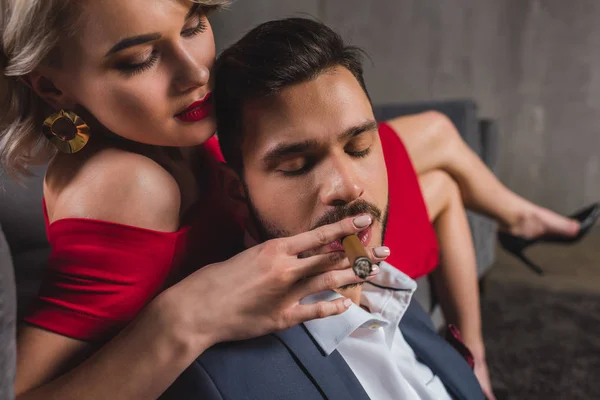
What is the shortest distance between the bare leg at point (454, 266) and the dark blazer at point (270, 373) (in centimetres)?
61

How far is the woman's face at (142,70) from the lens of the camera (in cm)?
49

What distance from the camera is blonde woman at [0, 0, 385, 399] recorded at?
19.4 inches

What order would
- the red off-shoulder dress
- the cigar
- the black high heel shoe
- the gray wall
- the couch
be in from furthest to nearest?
1. the gray wall
2. the black high heel shoe
3. the couch
4. the red off-shoulder dress
5. the cigar

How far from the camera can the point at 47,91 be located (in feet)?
1.79

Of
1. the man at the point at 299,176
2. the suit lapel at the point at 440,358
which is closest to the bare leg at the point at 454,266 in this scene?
the suit lapel at the point at 440,358

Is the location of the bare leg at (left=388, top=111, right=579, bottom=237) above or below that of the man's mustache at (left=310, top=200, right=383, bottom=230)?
below

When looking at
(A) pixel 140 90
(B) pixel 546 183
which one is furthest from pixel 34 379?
(B) pixel 546 183

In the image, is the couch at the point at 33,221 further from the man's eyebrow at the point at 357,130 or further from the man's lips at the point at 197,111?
the man's eyebrow at the point at 357,130

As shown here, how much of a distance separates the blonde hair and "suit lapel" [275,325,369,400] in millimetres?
297

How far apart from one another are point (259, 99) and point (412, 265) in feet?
1.70

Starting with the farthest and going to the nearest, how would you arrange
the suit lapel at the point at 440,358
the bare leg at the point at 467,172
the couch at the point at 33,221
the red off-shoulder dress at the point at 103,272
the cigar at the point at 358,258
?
the bare leg at the point at 467,172
the couch at the point at 33,221
the suit lapel at the point at 440,358
the red off-shoulder dress at the point at 103,272
the cigar at the point at 358,258

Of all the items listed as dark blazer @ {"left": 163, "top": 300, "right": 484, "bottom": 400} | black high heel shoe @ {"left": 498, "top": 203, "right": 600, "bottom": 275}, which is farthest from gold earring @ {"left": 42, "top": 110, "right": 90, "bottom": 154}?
black high heel shoe @ {"left": 498, "top": 203, "right": 600, "bottom": 275}

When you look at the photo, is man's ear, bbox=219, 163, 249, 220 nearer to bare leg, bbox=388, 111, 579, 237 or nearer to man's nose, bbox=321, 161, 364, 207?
man's nose, bbox=321, 161, 364, 207

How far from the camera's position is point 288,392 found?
0.52m
